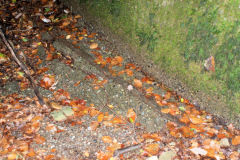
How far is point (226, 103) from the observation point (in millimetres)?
2295

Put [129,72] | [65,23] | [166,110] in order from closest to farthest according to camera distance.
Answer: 1. [166,110]
2. [129,72]
3. [65,23]

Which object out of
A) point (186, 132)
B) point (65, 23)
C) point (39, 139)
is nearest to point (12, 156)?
point (39, 139)

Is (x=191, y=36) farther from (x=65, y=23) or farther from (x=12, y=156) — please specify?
(x=65, y=23)

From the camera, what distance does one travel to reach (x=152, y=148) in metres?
2.15

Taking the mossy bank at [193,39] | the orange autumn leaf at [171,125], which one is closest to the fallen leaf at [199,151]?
the orange autumn leaf at [171,125]

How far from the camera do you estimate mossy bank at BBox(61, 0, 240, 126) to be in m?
2.07

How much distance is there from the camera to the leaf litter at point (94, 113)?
6.98 ft

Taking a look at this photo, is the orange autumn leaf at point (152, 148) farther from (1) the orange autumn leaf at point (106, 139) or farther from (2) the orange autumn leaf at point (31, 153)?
(2) the orange autumn leaf at point (31, 153)

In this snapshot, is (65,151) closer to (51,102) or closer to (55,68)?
(51,102)

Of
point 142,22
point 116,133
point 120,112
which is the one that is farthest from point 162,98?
point 142,22

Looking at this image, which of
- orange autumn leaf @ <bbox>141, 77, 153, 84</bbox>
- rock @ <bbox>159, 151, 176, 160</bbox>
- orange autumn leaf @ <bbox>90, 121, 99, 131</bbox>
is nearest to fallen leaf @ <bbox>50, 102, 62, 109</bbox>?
orange autumn leaf @ <bbox>90, 121, 99, 131</bbox>

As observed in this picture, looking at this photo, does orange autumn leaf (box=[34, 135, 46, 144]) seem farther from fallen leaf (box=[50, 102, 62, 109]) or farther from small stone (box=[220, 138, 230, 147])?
small stone (box=[220, 138, 230, 147])

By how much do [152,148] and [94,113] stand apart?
65cm

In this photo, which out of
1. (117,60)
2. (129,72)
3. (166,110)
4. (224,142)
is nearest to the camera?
(224,142)
